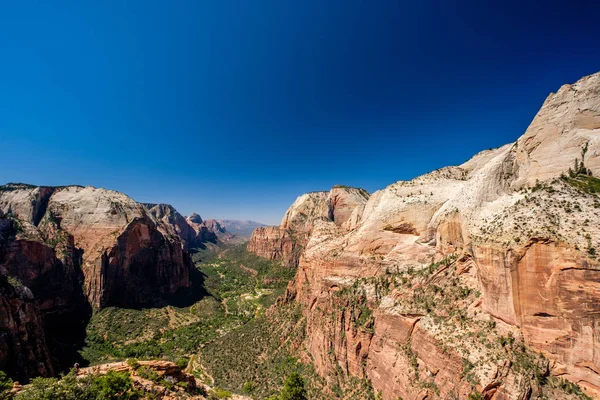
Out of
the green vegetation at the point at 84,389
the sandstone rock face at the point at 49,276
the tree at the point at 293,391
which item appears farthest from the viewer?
the sandstone rock face at the point at 49,276

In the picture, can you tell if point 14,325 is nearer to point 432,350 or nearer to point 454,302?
point 432,350

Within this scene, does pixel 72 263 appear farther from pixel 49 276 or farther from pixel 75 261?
pixel 49 276

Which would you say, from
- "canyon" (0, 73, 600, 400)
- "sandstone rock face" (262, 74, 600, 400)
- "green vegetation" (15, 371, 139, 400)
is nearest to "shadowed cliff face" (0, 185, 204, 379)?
"canyon" (0, 73, 600, 400)

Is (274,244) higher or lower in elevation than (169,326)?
higher

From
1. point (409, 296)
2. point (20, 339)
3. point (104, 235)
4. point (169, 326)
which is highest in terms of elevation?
point (104, 235)

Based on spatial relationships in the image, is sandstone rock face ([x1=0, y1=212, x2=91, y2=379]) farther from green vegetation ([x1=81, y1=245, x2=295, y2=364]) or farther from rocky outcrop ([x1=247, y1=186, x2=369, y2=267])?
rocky outcrop ([x1=247, y1=186, x2=369, y2=267])

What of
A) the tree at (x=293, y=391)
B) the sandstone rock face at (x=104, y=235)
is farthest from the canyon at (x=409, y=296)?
the tree at (x=293, y=391)

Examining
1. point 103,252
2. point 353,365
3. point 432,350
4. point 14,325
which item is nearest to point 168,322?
point 103,252

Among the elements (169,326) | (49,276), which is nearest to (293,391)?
(169,326)

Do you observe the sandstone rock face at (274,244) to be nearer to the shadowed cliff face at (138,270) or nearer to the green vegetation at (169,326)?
the green vegetation at (169,326)
